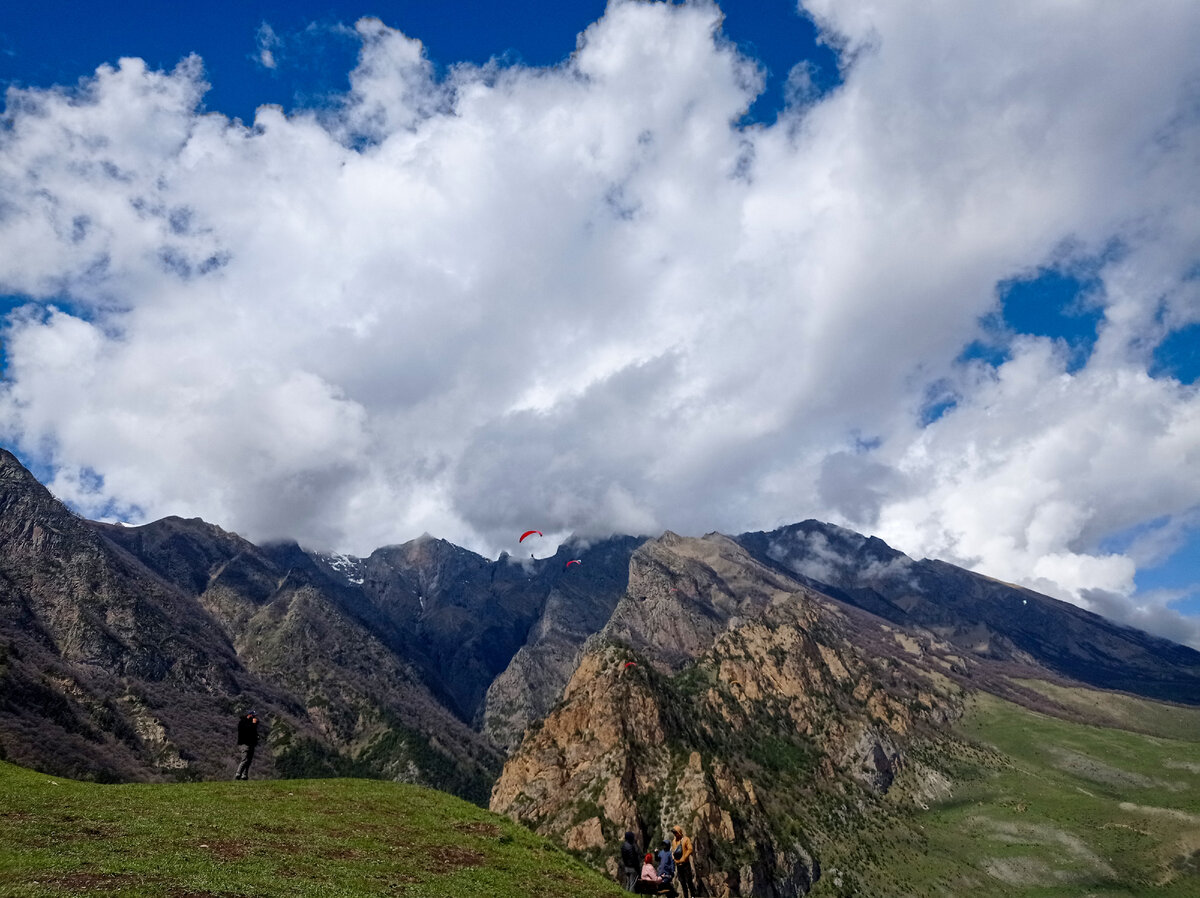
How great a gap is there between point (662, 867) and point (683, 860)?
192 centimetres

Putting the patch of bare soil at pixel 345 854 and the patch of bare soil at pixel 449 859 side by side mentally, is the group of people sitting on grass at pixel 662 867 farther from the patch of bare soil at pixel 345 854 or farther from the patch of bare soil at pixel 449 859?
the patch of bare soil at pixel 345 854

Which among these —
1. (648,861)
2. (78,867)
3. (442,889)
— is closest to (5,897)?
(78,867)

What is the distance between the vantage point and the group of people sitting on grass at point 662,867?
41156mm

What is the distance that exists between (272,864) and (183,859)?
382cm

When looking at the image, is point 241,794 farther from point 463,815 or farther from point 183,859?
point 183,859

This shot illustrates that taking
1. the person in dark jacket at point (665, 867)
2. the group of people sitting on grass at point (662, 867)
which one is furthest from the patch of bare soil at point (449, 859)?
the person in dark jacket at point (665, 867)

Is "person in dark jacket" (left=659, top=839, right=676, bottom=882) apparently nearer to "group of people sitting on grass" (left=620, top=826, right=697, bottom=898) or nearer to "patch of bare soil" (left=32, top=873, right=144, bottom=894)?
"group of people sitting on grass" (left=620, top=826, right=697, bottom=898)

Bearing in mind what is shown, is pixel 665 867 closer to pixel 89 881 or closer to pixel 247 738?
pixel 89 881

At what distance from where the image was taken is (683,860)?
4275 cm

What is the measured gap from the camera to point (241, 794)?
47.7 metres

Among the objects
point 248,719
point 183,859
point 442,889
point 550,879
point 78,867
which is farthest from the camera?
point 248,719

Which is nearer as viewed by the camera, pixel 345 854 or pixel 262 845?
pixel 262 845

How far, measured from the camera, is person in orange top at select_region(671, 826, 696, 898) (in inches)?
1681

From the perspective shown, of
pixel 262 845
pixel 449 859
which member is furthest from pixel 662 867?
pixel 262 845
